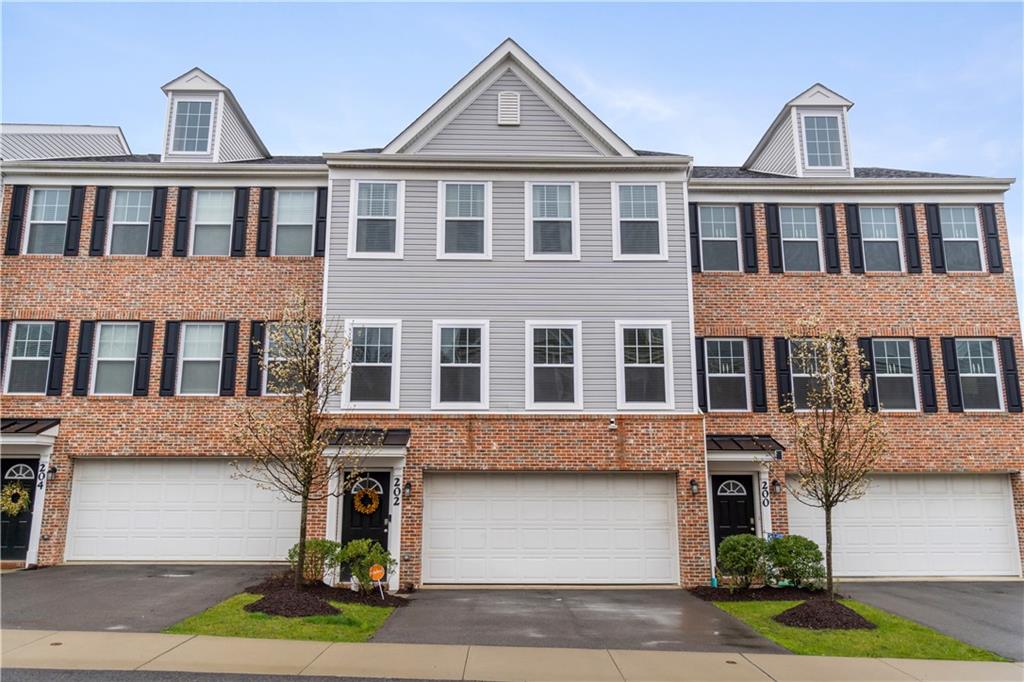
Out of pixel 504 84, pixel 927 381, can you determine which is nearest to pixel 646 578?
pixel 927 381

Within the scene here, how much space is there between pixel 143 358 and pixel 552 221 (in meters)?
10.0

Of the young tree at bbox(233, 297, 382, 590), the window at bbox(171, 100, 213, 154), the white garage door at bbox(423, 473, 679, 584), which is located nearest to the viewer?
the young tree at bbox(233, 297, 382, 590)

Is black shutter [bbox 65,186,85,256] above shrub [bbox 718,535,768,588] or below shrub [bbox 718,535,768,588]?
above

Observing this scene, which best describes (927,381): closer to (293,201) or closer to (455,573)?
(455,573)

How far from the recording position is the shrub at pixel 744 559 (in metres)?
13.4

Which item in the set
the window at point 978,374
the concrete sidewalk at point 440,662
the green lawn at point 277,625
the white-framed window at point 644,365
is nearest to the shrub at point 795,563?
the white-framed window at point 644,365

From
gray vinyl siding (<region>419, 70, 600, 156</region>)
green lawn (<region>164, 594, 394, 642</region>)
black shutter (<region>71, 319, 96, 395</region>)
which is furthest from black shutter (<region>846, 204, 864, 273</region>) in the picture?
black shutter (<region>71, 319, 96, 395</region>)

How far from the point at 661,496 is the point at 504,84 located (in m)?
10.1

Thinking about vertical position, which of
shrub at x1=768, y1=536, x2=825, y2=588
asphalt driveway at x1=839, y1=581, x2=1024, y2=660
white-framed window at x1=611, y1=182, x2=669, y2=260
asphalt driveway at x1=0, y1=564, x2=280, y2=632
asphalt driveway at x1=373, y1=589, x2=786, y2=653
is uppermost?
white-framed window at x1=611, y1=182, x2=669, y2=260

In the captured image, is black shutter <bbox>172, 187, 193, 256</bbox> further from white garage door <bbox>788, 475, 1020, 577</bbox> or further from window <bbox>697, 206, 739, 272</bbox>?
white garage door <bbox>788, 475, 1020, 577</bbox>

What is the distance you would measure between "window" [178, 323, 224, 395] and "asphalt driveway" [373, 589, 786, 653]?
715 cm

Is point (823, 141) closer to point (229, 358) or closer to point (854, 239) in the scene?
point (854, 239)

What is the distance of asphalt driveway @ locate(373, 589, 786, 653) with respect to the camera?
1003 centimetres

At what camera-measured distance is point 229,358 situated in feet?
53.3
